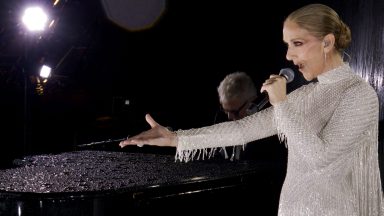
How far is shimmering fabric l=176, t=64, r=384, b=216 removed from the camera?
3.80ft

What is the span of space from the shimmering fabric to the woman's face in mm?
51

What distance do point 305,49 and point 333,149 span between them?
0.33m

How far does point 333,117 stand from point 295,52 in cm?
24

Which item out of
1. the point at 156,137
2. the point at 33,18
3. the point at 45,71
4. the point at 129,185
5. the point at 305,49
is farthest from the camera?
the point at 45,71

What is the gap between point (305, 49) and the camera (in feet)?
4.13

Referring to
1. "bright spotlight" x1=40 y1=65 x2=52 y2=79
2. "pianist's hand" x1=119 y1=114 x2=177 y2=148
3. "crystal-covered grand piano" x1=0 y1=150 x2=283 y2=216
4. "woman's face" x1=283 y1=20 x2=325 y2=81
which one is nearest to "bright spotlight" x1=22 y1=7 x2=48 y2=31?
"bright spotlight" x1=40 y1=65 x2=52 y2=79

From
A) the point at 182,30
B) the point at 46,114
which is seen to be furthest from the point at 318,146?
the point at 46,114

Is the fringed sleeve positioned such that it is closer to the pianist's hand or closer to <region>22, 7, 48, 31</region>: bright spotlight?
the pianist's hand

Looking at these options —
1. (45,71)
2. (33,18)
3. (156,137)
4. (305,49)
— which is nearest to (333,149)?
(305,49)

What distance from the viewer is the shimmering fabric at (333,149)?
45.6 inches

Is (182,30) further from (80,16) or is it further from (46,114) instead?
(46,114)

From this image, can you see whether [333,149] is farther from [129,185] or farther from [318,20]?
[129,185]

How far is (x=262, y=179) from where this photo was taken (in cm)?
278

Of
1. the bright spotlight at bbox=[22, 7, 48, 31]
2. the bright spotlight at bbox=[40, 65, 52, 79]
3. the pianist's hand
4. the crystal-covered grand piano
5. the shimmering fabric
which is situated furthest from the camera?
the bright spotlight at bbox=[40, 65, 52, 79]
